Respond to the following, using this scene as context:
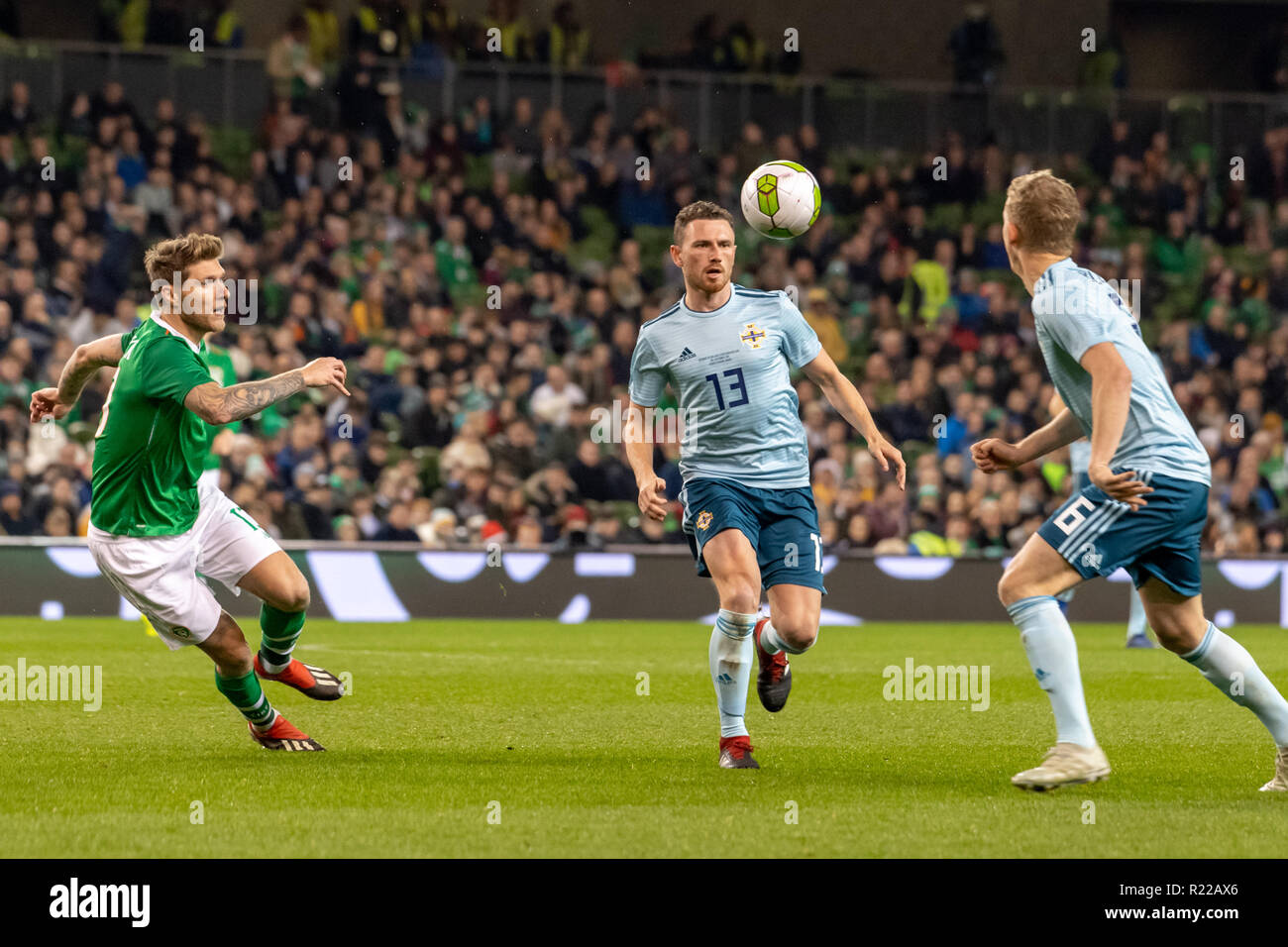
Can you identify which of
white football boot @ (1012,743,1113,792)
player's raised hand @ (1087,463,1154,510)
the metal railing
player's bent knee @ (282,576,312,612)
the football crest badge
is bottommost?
white football boot @ (1012,743,1113,792)

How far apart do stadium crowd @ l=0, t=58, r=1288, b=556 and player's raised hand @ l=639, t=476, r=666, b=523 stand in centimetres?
974

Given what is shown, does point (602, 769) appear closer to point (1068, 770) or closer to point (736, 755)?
point (736, 755)

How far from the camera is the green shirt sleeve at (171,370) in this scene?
265 inches

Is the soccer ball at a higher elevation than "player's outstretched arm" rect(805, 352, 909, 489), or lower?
higher

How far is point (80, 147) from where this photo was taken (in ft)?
66.8

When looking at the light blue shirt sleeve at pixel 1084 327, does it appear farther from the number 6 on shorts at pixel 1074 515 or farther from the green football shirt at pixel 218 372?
the green football shirt at pixel 218 372

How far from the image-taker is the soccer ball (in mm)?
8812

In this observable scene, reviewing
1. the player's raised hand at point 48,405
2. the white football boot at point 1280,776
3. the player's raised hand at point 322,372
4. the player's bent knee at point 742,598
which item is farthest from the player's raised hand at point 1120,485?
the player's raised hand at point 48,405

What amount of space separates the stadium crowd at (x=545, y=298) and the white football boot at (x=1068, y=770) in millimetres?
11087

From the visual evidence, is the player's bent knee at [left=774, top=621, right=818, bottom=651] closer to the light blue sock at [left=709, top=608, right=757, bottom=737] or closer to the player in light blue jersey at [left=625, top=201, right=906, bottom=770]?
the player in light blue jersey at [left=625, top=201, right=906, bottom=770]

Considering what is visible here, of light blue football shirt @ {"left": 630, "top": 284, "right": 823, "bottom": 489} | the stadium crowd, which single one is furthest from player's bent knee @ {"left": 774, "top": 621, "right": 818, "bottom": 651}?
the stadium crowd

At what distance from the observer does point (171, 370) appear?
6.75 meters
